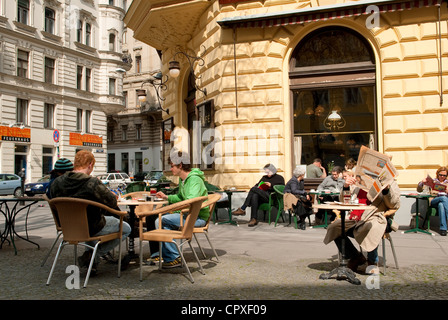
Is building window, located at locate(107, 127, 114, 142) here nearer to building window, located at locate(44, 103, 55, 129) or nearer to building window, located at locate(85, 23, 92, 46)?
building window, located at locate(85, 23, 92, 46)

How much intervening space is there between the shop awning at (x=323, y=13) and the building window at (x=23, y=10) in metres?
23.7

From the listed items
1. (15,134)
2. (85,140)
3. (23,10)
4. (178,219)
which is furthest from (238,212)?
(85,140)

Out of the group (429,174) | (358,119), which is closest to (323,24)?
(358,119)

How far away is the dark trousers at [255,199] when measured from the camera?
950 cm

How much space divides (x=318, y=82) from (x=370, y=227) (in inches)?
263

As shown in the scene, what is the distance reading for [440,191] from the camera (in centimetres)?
834

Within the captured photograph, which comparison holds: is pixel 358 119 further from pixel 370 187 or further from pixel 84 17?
pixel 84 17

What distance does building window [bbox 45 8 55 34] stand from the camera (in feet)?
101

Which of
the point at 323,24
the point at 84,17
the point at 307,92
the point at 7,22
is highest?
the point at 84,17

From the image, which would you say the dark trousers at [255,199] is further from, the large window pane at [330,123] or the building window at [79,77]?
the building window at [79,77]

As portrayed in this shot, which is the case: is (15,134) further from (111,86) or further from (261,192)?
(261,192)

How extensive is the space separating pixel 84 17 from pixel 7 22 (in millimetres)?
7787

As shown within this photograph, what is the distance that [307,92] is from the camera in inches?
429
